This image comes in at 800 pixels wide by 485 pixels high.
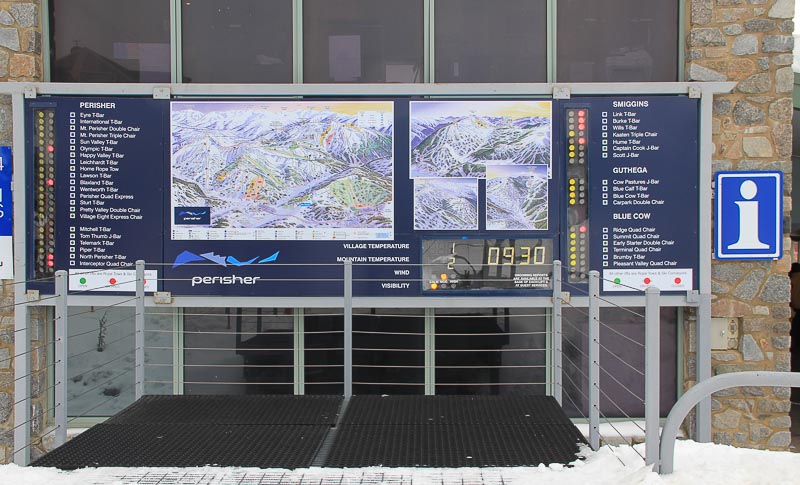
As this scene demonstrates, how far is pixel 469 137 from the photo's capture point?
214 inches

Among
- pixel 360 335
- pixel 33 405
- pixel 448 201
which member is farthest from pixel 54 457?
pixel 448 201

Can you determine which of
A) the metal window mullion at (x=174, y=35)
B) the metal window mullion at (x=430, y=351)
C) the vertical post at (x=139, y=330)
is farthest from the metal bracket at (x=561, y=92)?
the vertical post at (x=139, y=330)

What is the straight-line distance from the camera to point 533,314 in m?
5.56

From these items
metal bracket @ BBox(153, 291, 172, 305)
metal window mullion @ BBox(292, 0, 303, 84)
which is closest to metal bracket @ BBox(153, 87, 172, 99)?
metal window mullion @ BBox(292, 0, 303, 84)

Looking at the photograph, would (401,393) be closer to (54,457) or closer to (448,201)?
(448,201)

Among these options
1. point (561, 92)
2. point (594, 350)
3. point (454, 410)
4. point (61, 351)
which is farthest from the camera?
point (561, 92)

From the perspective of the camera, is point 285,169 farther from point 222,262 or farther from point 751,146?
point 751,146

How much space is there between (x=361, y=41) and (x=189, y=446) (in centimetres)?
340

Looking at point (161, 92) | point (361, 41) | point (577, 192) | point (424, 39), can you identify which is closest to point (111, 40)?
point (161, 92)

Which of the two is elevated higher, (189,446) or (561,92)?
(561,92)

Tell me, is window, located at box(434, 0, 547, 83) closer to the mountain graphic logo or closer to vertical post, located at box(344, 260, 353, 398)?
vertical post, located at box(344, 260, 353, 398)

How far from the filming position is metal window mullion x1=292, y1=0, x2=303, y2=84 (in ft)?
18.2

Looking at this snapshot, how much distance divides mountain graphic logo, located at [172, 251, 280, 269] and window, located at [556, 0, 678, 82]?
279cm

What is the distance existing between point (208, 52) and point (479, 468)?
13.0 feet
